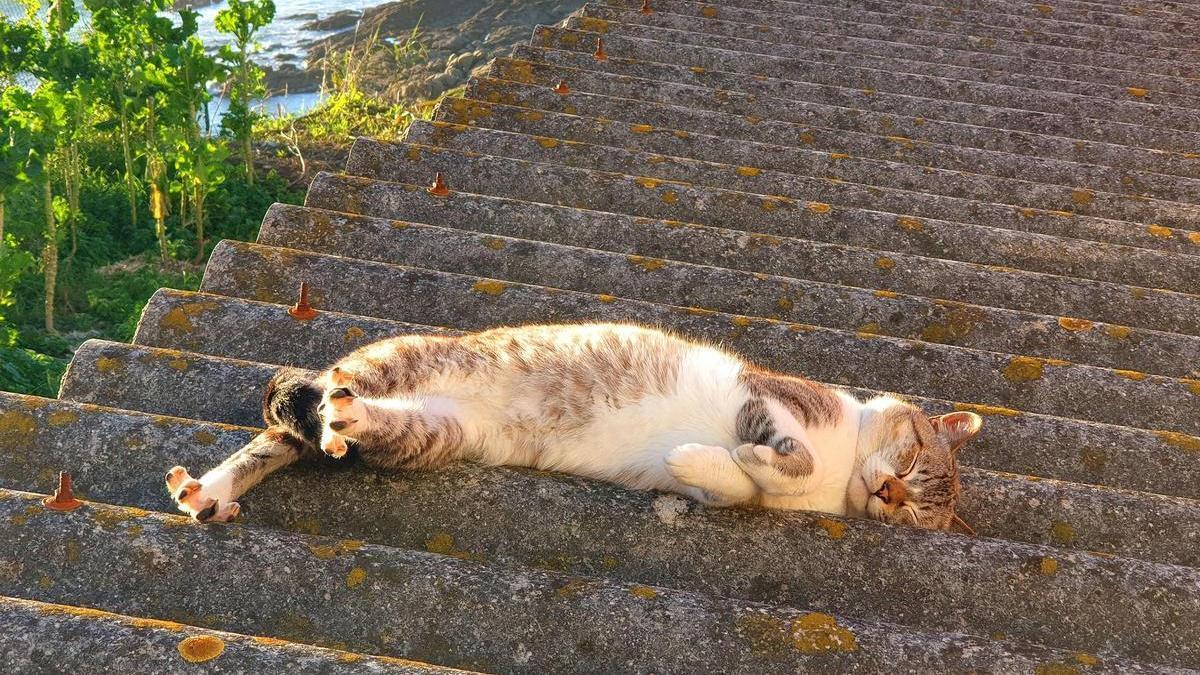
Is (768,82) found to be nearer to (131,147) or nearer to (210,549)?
(210,549)

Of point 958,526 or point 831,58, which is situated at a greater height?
point 831,58

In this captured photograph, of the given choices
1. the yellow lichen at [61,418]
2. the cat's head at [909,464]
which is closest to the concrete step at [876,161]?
the cat's head at [909,464]

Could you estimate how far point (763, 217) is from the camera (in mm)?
4555

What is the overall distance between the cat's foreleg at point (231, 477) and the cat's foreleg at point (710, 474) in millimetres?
1024

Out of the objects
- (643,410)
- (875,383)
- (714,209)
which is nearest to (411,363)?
(643,410)

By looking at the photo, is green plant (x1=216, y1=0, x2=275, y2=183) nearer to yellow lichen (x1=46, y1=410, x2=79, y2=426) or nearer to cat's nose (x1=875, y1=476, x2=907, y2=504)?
yellow lichen (x1=46, y1=410, x2=79, y2=426)

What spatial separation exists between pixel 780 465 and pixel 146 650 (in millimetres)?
1605

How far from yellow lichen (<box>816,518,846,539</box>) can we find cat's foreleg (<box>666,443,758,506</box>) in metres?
0.21

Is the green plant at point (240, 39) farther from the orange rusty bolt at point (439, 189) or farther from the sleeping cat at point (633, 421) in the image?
the sleeping cat at point (633, 421)

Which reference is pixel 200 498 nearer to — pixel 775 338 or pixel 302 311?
pixel 302 311

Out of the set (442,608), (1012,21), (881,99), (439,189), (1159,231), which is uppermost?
(1012,21)

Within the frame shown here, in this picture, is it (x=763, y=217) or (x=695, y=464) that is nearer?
(x=695, y=464)

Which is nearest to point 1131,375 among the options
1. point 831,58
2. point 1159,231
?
point 1159,231

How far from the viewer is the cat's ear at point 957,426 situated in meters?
2.77
